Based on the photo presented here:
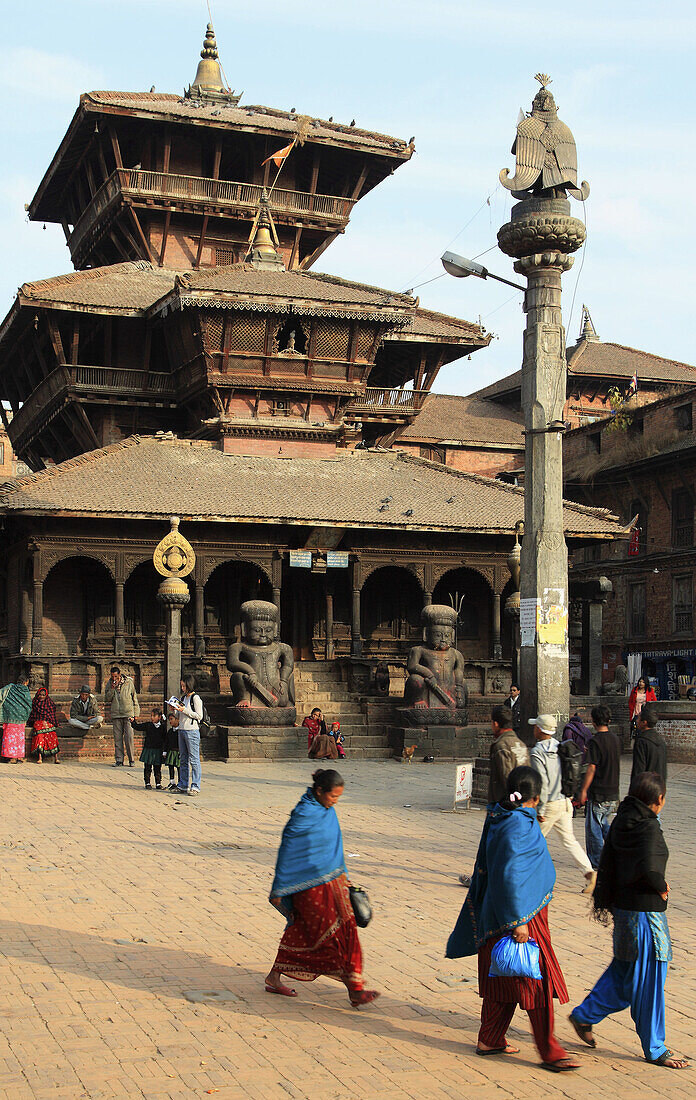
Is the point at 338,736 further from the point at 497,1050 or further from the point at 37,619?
the point at 497,1050

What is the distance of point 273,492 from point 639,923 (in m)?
25.3

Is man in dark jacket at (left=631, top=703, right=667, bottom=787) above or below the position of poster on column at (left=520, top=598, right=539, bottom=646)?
below

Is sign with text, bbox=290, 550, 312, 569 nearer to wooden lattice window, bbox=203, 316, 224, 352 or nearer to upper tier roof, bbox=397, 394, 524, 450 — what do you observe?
wooden lattice window, bbox=203, 316, 224, 352

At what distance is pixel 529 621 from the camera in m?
15.9

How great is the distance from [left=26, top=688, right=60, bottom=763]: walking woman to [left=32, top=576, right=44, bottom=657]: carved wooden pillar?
529 cm

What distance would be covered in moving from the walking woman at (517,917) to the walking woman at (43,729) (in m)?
18.0

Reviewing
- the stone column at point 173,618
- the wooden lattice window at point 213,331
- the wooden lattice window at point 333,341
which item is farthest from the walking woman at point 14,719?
the wooden lattice window at point 333,341

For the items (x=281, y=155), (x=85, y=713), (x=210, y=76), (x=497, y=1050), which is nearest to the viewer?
(x=497, y=1050)

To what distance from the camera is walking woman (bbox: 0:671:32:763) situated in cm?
2311

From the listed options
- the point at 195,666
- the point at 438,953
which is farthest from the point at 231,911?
the point at 195,666

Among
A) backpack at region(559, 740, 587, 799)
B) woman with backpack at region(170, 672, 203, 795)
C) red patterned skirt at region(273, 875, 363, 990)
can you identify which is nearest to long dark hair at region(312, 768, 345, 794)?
red patterned skirt at region(273, 875, 363, 990)

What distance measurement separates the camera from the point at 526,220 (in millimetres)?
15820

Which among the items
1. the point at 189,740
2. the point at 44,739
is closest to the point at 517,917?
the point at 189,740

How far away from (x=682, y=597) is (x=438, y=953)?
41812 mm
